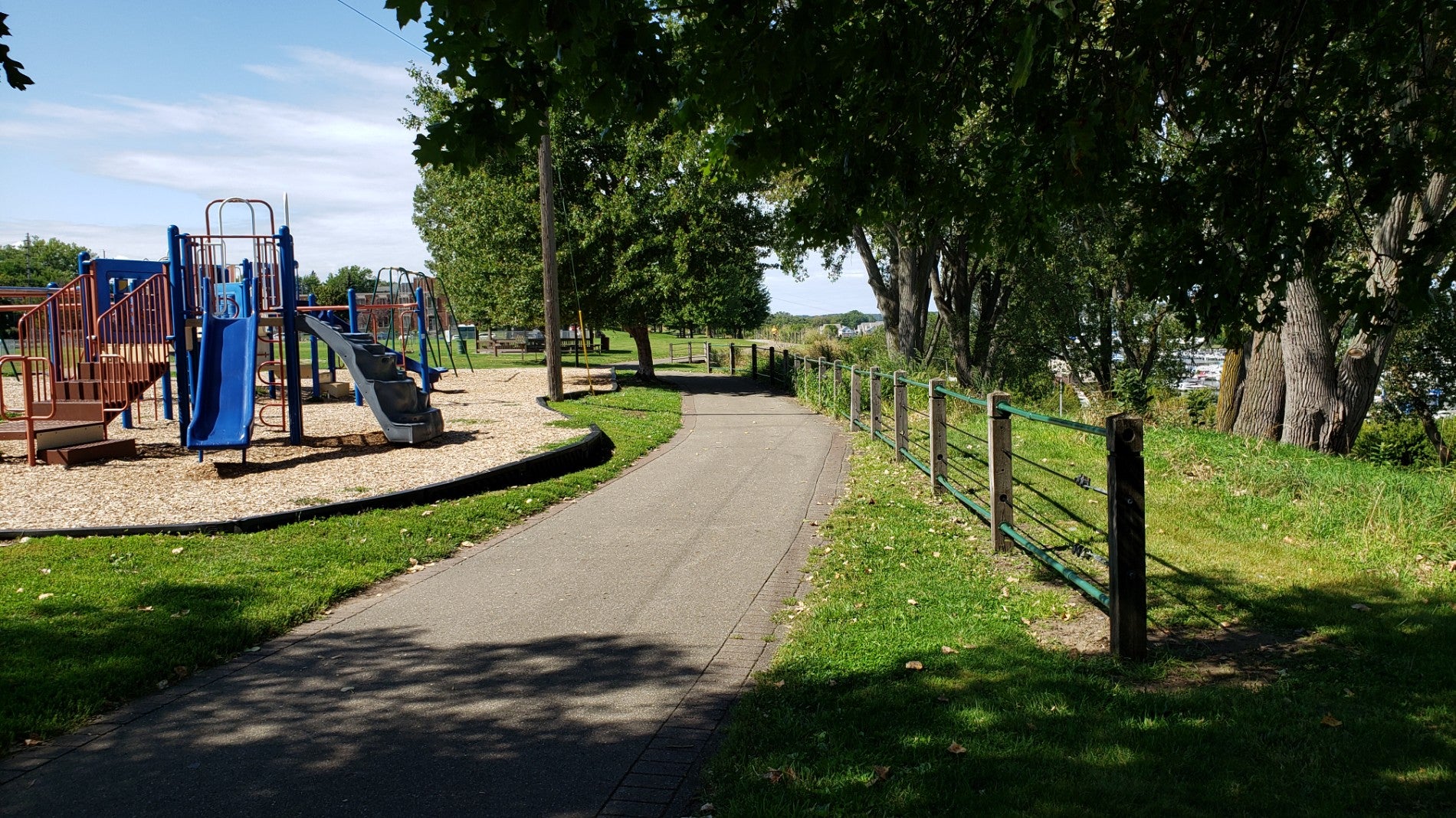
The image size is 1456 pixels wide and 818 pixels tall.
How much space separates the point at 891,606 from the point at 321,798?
3.70 metres

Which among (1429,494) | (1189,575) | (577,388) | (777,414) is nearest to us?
(1189,575)

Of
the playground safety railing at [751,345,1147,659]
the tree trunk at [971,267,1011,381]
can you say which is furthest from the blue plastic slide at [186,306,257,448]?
the tree trunk at [971,267,1011,381]

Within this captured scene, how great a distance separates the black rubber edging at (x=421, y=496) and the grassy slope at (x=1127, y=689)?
4336 mm

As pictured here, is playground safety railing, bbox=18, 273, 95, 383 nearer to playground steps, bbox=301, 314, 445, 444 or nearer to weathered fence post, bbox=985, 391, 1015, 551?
playground steps, bbox=301, 314, 445, 444

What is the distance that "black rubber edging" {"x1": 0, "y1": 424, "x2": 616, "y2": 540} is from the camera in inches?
319

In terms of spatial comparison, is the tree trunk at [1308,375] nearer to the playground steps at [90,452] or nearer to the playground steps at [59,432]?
the playground steps at [90,452]

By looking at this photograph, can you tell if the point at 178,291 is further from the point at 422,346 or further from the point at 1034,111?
the point at 1034,111

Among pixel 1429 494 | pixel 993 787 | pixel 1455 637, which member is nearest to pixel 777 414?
pixel 1429 494

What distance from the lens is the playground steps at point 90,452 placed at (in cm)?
1123

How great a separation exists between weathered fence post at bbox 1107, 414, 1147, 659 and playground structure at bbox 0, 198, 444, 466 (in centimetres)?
Answer: 963

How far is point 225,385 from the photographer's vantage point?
11938 mm

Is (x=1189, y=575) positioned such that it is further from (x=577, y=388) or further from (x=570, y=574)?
(x=577, y=388)

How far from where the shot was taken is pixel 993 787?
367cm

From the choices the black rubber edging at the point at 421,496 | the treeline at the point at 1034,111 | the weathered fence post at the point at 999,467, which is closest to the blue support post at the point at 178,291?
the black rubber edging at the point at 421,496
